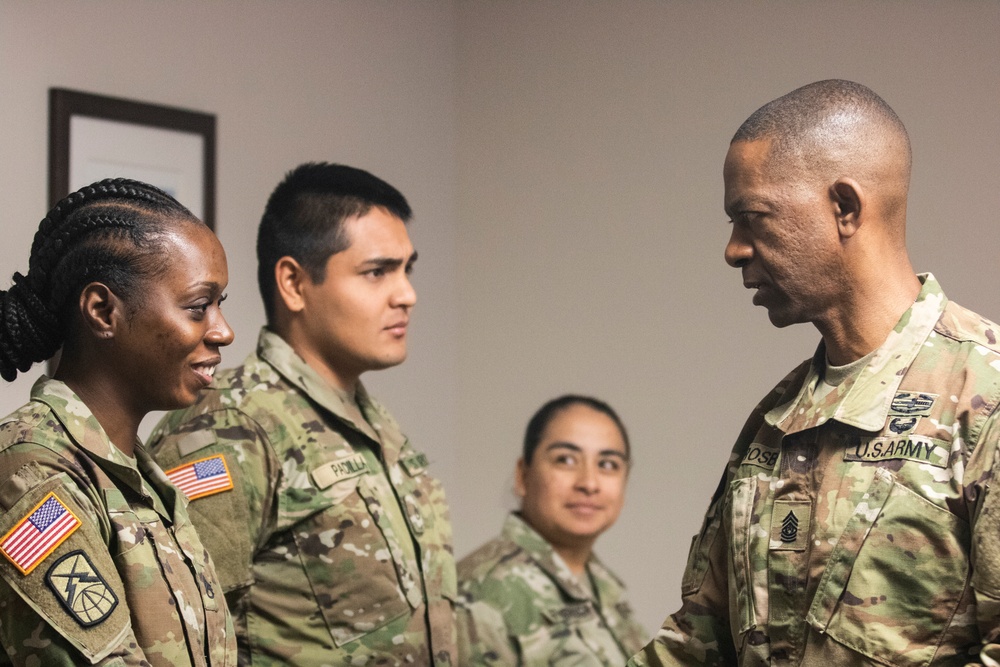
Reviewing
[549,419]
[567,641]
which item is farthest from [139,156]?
[567,641]

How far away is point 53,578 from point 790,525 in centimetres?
99

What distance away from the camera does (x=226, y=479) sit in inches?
84.7

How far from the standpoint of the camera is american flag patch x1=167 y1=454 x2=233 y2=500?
2.12 metres

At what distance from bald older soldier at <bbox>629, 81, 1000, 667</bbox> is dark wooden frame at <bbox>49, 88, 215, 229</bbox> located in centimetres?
211

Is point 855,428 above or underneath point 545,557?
above

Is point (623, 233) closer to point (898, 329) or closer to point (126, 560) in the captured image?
point (898, 329)

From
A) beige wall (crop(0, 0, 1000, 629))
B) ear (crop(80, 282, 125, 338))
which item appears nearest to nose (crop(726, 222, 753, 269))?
ear (crop(80, 282, 125, 338))

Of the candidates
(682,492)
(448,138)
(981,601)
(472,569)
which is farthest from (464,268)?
(981,601)

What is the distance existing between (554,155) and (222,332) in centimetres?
254

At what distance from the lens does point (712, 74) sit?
3.64 metres

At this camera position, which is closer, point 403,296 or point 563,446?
point 403,296

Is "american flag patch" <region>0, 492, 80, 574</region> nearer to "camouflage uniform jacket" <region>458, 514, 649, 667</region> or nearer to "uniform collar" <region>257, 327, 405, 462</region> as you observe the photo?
"uniform collar" <region>257, 327, 405, 462</region>

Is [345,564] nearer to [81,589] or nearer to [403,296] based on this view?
[403,296]

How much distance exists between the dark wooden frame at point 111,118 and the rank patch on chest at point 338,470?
1322mm
